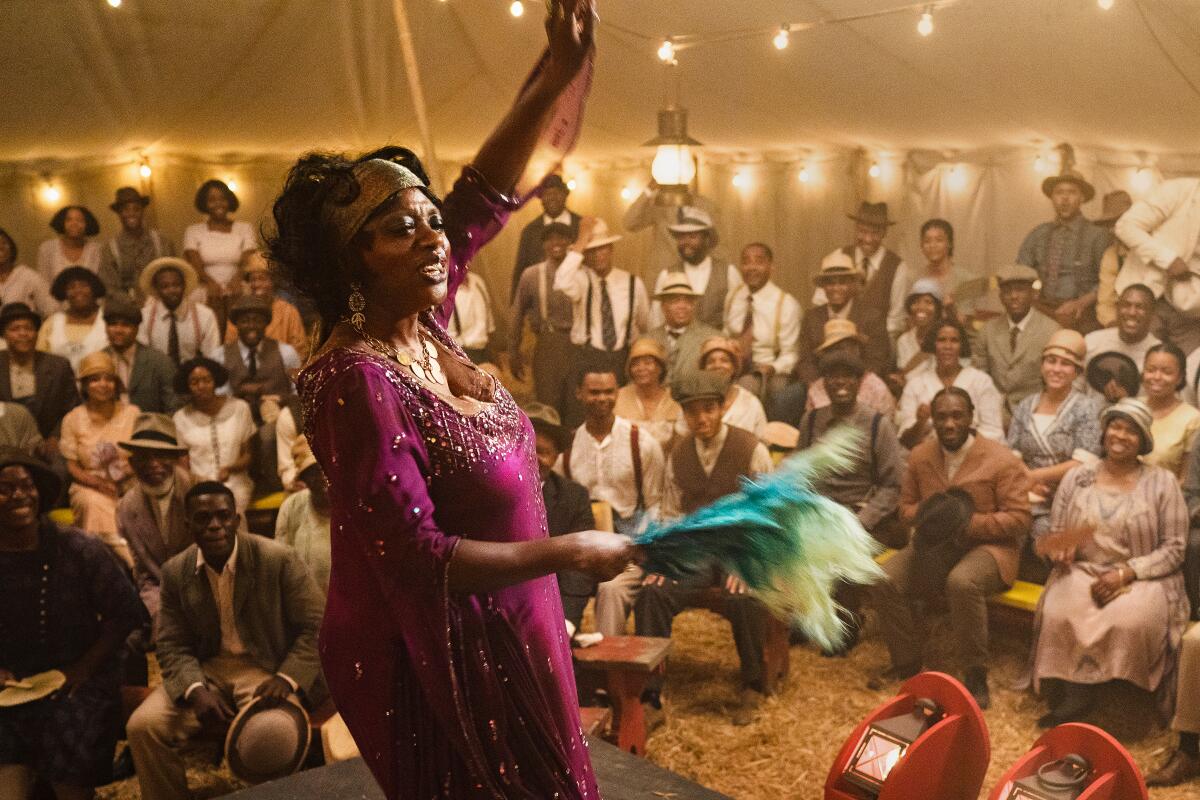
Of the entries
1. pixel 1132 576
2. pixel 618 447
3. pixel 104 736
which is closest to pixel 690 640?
pixel 618 447

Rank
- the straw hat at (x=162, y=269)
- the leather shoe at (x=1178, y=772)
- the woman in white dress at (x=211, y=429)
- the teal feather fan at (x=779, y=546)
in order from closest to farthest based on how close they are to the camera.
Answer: the teal feather fan at (x=779, y=546) < the leather shoe at (x=1178, y=772) < the woman in white dress at (x=211, y=429) < the straw hat at (x=162, y=269)

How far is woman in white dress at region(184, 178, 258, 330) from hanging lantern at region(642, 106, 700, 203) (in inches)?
112

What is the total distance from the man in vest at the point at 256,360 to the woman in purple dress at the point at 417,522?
5.76m

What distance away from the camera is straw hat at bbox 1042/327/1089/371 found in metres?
5.89

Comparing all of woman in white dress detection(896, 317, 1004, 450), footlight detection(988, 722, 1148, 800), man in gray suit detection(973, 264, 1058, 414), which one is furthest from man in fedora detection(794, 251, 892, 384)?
footlight detection(988, 722, 1148, 800)

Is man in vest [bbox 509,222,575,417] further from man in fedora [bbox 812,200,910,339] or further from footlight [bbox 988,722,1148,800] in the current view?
footlight [bbox 988,722,1148,800]

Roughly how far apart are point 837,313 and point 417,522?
5537 mm

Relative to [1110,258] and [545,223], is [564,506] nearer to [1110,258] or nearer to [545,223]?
[545,223]

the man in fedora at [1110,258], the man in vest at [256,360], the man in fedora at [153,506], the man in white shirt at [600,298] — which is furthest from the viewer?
the man in vest at [256,360]

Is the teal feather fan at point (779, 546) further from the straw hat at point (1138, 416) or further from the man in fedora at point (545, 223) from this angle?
the man in fedora at point (545, 223)

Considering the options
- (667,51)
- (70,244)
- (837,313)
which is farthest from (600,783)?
(70,244)

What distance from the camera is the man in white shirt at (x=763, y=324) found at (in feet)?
23.5

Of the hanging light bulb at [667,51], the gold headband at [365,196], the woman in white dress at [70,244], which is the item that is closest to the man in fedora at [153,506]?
the woman in white dress at [70,244]

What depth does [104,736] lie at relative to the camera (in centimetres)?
511
